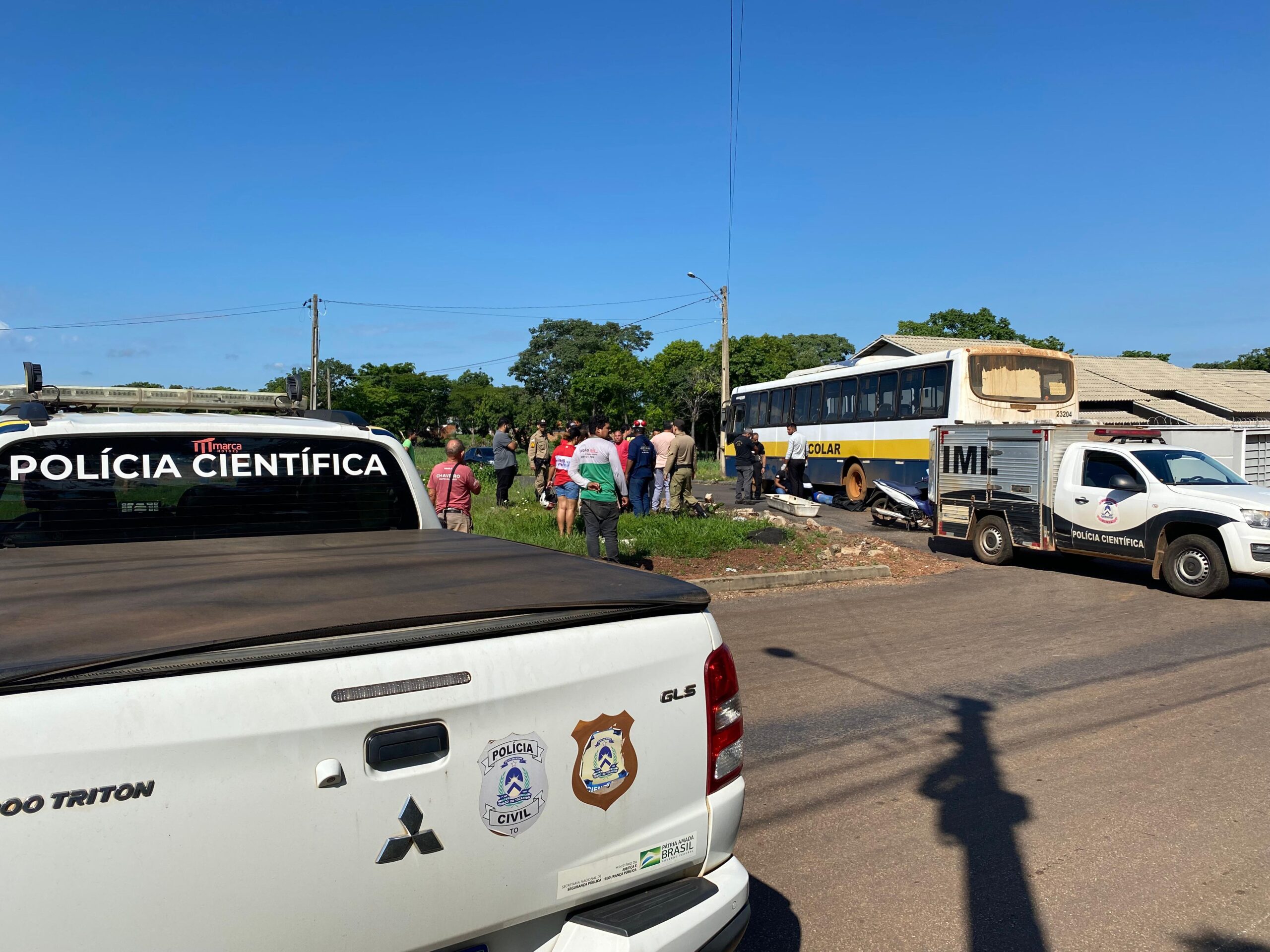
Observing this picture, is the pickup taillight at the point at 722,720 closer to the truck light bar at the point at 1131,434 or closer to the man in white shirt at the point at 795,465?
the truck light bar at the point at 1131,434

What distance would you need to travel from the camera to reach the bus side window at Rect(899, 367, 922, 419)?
1975 centimetres

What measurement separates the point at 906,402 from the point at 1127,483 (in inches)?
324

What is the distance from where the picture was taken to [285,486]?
4465mm

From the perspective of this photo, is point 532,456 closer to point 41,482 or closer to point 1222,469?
point 1222,469

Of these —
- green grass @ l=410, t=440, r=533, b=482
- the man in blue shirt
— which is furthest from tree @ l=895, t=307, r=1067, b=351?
the man in blue shirt

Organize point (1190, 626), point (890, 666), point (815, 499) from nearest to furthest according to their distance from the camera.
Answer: point (890, 666)
point (1190, 626)
point (815, 499)

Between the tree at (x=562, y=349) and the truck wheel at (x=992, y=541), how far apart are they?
8396 centimetres

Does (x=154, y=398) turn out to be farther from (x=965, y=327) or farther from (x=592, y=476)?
(x=965, y=327)

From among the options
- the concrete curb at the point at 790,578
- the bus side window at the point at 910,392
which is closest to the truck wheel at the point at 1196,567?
the concrete curb at the point at 790,578

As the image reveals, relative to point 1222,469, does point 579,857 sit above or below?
below

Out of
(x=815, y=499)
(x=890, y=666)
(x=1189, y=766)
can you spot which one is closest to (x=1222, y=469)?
(x=890, y=666)

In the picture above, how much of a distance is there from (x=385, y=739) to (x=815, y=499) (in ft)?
73.2

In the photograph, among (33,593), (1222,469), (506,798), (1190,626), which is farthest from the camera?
(1222,469)

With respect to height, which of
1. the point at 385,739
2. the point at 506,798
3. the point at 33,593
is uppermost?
the point at 33,593
